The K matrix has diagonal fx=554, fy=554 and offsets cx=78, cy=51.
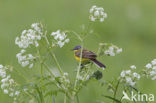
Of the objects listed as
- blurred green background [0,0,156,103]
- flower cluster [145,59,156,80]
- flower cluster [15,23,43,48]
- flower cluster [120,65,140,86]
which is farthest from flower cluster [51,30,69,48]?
blurred green background [0,0,156,103]

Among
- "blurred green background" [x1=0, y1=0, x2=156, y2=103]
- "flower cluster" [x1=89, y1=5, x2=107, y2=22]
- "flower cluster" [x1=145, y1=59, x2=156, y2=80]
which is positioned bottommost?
"flower cluster" [x1=145, y1=59, x2=156, y2=80]

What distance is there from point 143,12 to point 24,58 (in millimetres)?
7545

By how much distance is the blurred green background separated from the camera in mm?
8164

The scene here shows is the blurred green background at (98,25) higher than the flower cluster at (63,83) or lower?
higher

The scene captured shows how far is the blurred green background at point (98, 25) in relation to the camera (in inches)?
321

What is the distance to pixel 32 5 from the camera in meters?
11.5

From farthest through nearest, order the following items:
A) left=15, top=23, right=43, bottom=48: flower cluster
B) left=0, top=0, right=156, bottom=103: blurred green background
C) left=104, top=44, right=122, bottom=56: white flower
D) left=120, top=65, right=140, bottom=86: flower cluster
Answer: left=0, top=0, right=156, bottom=103: blurred green background
left=104, top=44, right=122, bottom=56: white flower
left=15, top=23, right=43, bottom=48: flower cluster
left=120, top=65, right=140, bottom=86: flower cluster

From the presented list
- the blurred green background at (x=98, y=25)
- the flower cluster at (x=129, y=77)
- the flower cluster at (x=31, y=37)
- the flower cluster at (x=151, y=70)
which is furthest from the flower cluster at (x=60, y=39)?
the blurred green background at (x=98, y=25)

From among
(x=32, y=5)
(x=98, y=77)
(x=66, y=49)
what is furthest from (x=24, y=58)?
(x=32, y=5)

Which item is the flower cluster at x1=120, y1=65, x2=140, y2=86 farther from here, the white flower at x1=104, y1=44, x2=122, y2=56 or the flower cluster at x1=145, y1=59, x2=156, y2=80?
the white flower at x1=104, y1=44, x2=122, y2=56

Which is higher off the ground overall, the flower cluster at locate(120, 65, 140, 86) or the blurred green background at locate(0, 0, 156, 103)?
the blurred green background at locate(0, 0, 156, 103)

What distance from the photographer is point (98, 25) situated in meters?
9.84

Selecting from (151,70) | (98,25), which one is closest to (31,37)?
(151,70)

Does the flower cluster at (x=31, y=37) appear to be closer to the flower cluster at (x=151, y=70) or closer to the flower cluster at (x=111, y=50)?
the flower cluster at (x=111, y=50)
